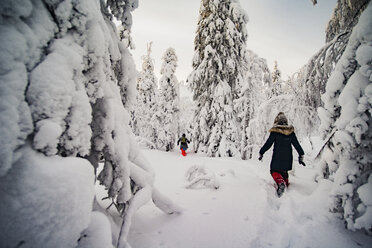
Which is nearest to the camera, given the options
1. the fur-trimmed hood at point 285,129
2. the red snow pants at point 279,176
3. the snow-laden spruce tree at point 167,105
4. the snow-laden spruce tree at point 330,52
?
the snow-laden spruce tree at point 330,52

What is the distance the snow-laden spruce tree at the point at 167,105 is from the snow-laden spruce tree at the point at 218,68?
7.33m

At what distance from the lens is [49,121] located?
109 centimetres

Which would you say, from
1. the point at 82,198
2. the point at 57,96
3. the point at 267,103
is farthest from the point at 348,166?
the point at 267,103

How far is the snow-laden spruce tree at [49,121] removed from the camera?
89 centimetres

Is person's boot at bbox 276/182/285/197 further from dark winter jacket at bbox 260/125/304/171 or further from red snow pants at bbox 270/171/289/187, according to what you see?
dark winter jacket at bbox 260/125/304/171

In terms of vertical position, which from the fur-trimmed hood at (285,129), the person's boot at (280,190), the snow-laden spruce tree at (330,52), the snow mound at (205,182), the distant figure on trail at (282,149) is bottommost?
the person's boot at (280,190)

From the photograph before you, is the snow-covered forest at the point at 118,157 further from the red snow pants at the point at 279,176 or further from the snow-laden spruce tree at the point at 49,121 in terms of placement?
the red snow pants at the point at 279,176

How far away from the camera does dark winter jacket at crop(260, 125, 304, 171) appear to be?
4.08 m

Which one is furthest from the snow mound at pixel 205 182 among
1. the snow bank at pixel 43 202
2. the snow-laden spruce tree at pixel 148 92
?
the snow-laden spruce tree at pixel 148 92

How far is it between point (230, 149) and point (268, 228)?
8.67m

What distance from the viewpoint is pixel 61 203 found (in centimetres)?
99

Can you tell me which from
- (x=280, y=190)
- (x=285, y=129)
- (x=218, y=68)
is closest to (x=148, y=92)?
(x=218, y=68)

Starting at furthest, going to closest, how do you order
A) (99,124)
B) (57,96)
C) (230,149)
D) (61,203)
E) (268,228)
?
(230,149), (268,228), (99,124), (57,96), (61,203)

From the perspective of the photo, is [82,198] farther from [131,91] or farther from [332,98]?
[332,98]
